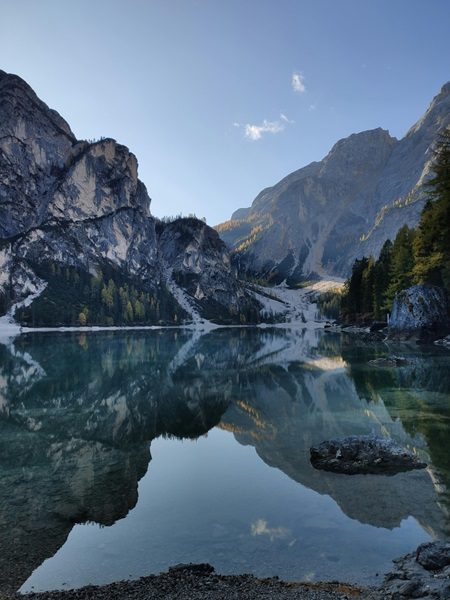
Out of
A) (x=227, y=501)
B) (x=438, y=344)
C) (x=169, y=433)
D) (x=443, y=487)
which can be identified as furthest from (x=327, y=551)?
(x=438, y=344)

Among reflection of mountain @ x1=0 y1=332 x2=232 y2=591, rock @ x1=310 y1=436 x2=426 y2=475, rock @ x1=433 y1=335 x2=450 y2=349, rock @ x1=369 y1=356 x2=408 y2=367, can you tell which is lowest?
reflection of mountain @ x1=0 y1=332 x2=232 y2=591

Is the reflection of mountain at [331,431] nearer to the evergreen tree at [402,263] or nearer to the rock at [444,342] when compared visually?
the rock at [444,342]

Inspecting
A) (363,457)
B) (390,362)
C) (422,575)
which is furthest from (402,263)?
(422,575)

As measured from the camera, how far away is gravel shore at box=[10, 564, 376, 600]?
26.4ft

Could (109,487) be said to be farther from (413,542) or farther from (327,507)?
(413,542)

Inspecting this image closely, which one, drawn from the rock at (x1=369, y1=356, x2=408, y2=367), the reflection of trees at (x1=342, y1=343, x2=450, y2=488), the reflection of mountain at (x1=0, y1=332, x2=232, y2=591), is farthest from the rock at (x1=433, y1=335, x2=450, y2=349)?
the reflection of mountain at (x1=0, y1=332, x2=232, y2=591)

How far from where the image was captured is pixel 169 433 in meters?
22.8

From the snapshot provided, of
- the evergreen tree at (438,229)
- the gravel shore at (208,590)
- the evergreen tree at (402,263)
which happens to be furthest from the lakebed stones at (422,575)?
the evergreen tree at (402,263)

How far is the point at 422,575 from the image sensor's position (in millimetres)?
8359

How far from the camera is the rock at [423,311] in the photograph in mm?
67438

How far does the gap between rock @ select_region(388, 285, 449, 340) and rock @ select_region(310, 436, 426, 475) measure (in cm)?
5597

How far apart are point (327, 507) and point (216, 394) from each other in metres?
20.8

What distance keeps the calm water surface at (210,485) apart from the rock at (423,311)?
121ft

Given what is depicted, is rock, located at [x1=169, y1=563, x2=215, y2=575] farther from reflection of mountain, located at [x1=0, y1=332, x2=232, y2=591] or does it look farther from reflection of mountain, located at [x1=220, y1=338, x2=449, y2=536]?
reflection of mountain, located at [x1=220, y1=338, x2=449, y2=536]
